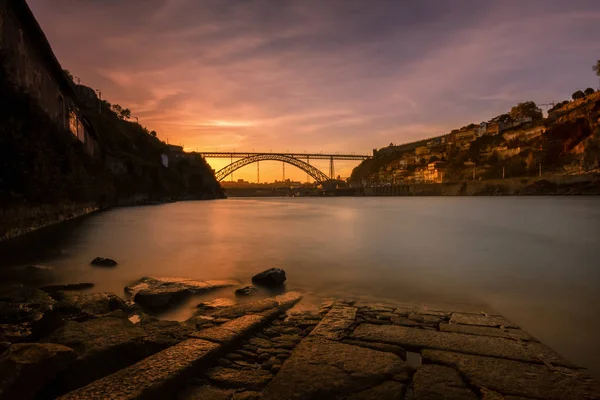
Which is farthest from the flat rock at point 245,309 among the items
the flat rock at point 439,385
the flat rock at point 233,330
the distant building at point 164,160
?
the distant building at point 164,160

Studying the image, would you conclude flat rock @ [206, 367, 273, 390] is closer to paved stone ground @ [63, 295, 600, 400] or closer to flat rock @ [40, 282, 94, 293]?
paved stone ground @ [63, 295, 600, 400]

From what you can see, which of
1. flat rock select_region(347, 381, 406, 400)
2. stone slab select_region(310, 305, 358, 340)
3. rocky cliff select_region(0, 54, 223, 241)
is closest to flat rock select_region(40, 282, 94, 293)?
stone slab select_region(310, 305, 358, 340)

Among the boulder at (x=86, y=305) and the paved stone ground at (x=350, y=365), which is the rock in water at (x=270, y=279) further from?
the paved stone ground at (x=350, y=365)

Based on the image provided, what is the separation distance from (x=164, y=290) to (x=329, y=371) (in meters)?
3.31

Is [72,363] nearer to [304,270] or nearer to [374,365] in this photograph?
[374,365]

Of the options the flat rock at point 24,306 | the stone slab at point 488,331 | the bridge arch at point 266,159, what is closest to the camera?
the stone slab at point 488,331

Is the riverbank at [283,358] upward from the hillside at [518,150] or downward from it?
downward

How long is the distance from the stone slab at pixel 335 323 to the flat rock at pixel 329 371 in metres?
0.25

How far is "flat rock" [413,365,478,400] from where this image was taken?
7.27 ft

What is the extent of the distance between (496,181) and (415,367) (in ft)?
280

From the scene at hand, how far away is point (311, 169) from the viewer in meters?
101

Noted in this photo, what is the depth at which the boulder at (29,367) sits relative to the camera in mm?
2059

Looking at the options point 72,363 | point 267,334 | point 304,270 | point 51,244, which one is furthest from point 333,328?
point 51,244

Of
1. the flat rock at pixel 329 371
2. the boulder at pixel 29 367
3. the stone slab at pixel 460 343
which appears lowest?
the stone slab at pixel 460 343
